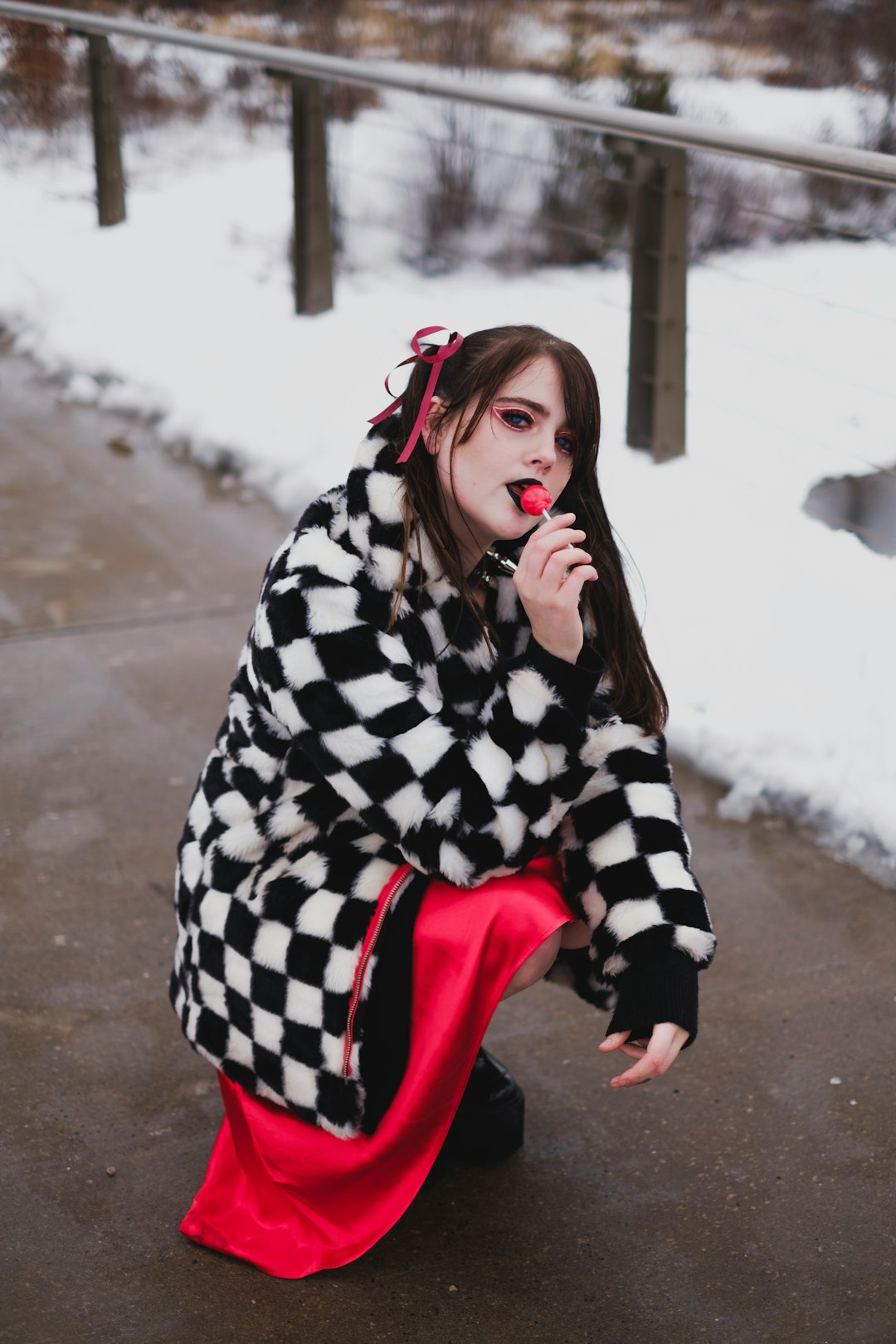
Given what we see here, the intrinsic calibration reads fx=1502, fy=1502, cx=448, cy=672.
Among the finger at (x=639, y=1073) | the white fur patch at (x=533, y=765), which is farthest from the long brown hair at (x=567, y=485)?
Result: the finger at (x=639, y=1073)

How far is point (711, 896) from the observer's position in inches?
103

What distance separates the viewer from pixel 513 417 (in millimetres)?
A: 1712

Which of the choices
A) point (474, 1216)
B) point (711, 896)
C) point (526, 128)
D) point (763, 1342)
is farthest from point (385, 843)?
point (526, 128)

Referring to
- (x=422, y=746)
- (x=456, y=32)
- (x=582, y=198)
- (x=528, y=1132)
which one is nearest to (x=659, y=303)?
(x=528, y=1132)

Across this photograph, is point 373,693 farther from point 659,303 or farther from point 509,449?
point 659,303

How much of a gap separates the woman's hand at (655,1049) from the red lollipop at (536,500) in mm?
580

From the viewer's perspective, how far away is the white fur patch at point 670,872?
68.9 inches

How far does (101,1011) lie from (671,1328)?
3.27 feet

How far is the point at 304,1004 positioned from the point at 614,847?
1.34ft

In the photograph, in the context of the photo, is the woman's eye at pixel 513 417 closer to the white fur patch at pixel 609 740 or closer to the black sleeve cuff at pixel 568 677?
the black sleeve cuff at pixel 568 677

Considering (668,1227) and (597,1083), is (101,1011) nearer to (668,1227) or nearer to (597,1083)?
(597,1083)

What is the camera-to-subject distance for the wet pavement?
1.74 metres

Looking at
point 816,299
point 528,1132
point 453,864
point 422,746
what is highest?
point 816,299

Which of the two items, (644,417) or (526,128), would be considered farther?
Answer: (526,128)
